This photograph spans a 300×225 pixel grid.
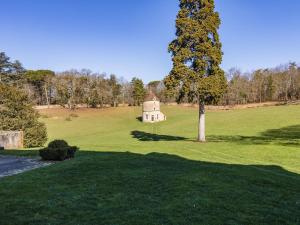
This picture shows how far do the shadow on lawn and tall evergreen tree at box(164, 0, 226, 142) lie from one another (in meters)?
20.1

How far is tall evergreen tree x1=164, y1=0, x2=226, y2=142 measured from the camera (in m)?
35.8

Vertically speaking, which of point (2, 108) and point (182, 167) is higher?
point (2, 108)

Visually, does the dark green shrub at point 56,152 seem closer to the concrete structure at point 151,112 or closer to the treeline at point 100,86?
the concrete structure at point 151,112

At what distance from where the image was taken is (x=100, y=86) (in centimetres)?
12950

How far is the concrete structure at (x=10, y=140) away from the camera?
106 feet

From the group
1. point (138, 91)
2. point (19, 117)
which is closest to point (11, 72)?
point (138, 91)

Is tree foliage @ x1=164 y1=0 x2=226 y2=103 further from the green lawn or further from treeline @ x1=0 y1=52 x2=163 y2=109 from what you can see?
treeline @ x1=0 y1=52 x2=163 y2=109

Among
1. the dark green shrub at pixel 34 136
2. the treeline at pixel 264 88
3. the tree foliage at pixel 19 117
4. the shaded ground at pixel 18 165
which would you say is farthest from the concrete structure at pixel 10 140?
the treeline at pixel 264 88

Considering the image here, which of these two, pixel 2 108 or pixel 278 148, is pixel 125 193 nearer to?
pixel 278 148

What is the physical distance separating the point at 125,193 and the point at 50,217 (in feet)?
10.3

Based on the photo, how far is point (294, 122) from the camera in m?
58.7

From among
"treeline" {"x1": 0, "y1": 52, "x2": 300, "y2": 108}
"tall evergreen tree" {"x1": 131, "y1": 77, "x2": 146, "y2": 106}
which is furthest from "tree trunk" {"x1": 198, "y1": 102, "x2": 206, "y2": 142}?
"tall evergreen tree" {"x1": 131, "y1": 77, "x2": 146, "y2": 106}

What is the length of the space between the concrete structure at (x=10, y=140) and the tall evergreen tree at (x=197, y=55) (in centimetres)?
1672

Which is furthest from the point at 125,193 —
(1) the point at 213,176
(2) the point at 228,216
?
(1) the point at 213,176
